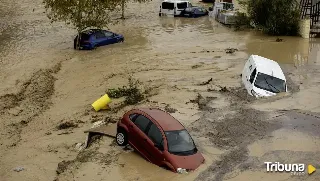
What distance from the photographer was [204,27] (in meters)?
34.9

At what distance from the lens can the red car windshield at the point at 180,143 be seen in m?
12.3

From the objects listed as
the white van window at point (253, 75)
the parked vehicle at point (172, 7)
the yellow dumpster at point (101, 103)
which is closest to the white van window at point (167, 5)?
the parked vehicle at point (172, 7)

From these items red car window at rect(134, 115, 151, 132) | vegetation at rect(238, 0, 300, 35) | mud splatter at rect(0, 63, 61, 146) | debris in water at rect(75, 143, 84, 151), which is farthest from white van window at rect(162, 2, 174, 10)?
red car window at rect(134, 115, 151, 132)

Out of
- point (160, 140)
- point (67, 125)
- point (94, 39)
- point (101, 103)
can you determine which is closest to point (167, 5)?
point (94, 39)

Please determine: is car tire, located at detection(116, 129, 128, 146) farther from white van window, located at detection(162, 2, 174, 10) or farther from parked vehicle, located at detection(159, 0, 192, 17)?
white van window, located at detection(162, 2, 174, 10)

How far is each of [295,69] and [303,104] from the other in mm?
6473

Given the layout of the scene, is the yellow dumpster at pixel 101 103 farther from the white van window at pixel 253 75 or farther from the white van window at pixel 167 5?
the white van window at pixel 167 5

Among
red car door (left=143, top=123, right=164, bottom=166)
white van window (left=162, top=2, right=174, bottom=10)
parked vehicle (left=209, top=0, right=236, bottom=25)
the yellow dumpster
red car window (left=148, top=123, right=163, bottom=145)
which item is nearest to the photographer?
red car door (left=143, top=123, right=164, bottom=166)

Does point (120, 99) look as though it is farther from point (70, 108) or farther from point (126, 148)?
point (126, 148)

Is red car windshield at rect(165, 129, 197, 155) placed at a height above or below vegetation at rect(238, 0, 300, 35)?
below

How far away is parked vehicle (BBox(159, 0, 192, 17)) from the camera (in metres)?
38.7

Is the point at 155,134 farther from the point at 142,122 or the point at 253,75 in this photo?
the point at 253,75

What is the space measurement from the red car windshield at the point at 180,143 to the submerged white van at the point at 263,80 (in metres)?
6.11

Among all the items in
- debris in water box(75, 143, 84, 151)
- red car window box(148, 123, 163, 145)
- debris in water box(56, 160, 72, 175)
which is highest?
red car window box(148, 123, 163, 145)
